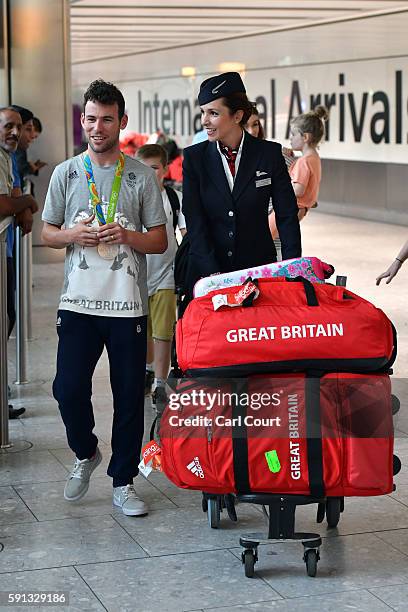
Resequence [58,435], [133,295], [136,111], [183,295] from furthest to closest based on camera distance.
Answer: [136,111] → [58,435] → [183,295] → [133,295]

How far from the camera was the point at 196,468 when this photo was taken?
385 centimetres

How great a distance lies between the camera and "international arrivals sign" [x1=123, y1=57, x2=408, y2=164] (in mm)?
18828

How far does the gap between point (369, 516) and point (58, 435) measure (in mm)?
2021

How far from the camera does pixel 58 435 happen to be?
5984mm

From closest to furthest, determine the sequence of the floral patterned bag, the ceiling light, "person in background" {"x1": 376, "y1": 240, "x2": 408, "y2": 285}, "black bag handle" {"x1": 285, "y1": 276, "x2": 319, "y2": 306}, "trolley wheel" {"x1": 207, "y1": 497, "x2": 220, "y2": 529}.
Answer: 1. "black bag handle" {"x1": 285, "y1": 276, "x2": 319, "y2": 306}
2. the floral patterned bag
3. "trolley wheel" {"x1": 207, "y1": 497, "x2": 220, "y2": 529}
4. "person in background" {"x1": 376, "y1": 240, "x2": 408, "y2": 285}
5. the ceiling light

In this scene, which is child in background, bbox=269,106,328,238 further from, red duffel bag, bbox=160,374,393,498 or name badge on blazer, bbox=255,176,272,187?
red duffel bag, bbox=160,374,393,498

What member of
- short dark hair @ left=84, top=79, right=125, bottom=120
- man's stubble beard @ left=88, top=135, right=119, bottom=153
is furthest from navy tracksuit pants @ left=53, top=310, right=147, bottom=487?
short dark hair @ left=84, top=79, right=125, bottom=120

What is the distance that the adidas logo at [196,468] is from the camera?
3.85 metres

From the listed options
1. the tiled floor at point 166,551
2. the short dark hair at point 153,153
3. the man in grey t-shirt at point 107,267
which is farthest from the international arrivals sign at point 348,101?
the man in grey t-shirt at point 107,267

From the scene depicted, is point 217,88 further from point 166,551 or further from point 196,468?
point 166,551

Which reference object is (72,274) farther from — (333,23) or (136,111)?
(136,111)

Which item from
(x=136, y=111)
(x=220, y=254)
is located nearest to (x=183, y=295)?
(x=220, y=254)

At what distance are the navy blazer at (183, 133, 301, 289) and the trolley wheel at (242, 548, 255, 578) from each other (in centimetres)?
123

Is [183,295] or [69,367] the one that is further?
[183,295]
